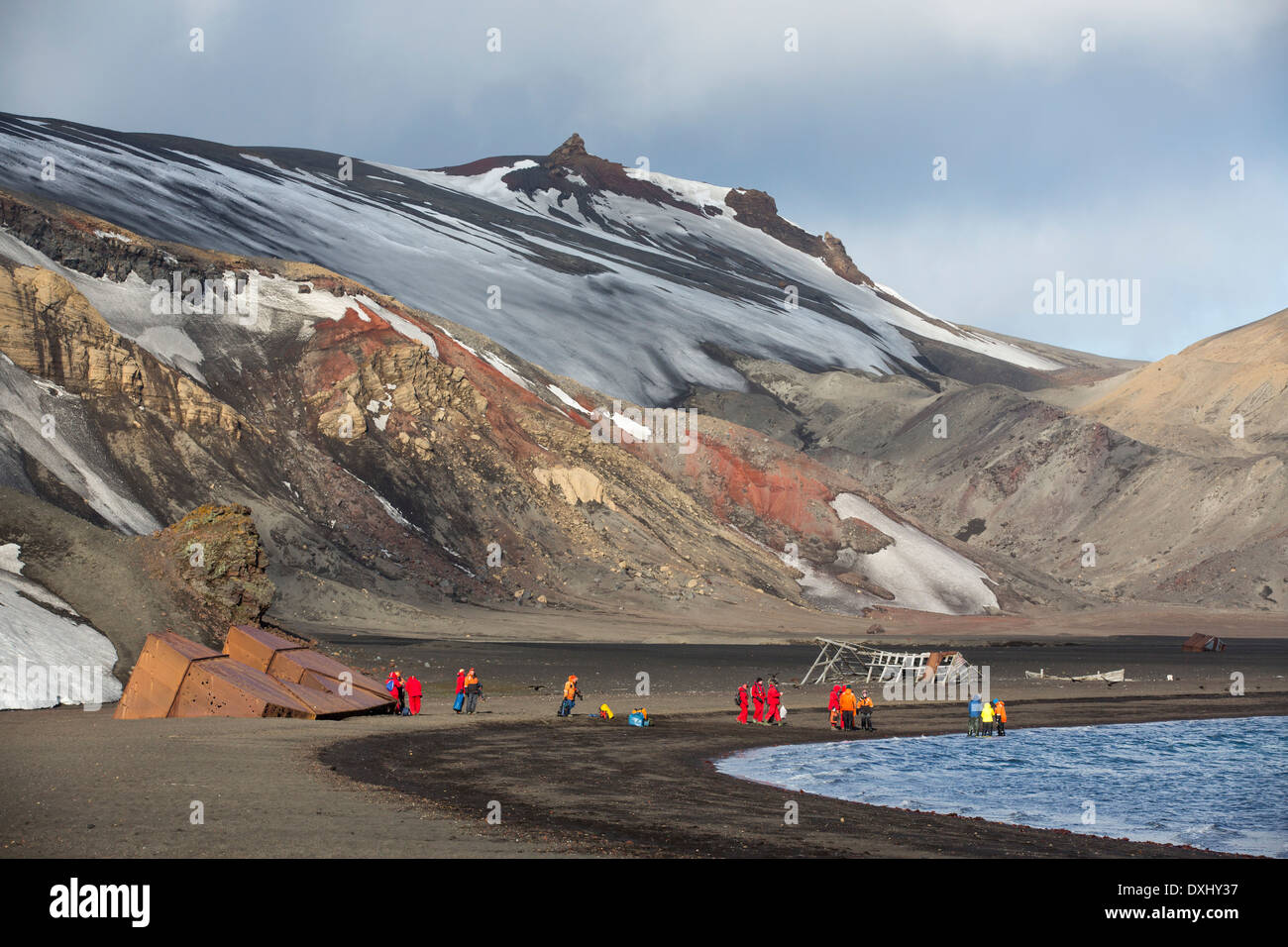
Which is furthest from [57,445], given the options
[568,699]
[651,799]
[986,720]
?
[651,799]

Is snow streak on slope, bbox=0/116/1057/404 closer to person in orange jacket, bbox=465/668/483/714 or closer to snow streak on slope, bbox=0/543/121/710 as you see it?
snow streak on slope, bbox=0/543/121/710

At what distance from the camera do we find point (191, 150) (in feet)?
529

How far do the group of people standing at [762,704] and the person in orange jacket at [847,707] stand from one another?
1644 mm

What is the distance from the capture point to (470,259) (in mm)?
151125

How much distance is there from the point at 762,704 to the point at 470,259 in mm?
124704

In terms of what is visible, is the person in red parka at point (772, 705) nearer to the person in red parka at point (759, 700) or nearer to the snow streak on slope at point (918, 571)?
the person in red parka at point (759, 700)

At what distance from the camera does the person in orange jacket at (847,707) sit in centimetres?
3142

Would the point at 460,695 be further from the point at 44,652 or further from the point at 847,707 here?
the point at 847,707

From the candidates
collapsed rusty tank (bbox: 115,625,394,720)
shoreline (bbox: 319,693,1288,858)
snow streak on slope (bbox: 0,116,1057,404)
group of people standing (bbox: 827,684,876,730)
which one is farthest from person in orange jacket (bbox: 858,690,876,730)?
snow streak on slope (bbox: 0,116,1057,404)

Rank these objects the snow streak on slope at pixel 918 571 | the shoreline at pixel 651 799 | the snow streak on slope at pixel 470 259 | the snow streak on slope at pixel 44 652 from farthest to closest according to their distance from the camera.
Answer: the snow streak on slope at pixel 470 259 < the snow streak on slope at pixel 918 571 < the snow streak on slope at pixel 44 652 < the shoreline at pixel 651 799

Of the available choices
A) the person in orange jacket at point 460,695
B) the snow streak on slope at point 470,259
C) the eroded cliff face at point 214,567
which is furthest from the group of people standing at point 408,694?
the snow streak on slope at point 470,259

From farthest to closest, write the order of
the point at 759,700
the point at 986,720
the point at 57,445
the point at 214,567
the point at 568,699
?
the point at 57,445
the point at 214,567
the point at 759,700
the point at 568,699
the point at 986,720
